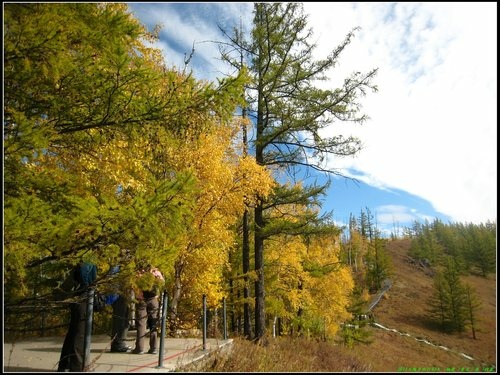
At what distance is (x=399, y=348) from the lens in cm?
3919

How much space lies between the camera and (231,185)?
10180mm

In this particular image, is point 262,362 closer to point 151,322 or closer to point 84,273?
point 151,322

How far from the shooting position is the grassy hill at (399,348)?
7889mm

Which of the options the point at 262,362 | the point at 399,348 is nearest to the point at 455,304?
the point at 399,348

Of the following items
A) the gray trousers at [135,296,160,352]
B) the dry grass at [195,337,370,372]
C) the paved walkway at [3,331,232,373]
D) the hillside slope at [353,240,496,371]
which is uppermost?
the gray trousers at [135,296,160,352]

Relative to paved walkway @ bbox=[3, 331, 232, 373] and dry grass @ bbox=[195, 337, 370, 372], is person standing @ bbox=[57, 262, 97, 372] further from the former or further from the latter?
dry grass @ bbox=[195, 337, 370, 372]

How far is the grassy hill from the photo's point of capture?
7.89m

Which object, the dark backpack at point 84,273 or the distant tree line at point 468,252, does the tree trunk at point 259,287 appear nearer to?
the dark backpack at point 84,273

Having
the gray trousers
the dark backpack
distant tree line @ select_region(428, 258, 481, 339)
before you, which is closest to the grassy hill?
the gray trousers

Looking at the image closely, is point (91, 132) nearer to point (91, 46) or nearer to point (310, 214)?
point (91, 46)

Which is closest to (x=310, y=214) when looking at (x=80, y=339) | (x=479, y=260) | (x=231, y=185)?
(x=231, y=185)

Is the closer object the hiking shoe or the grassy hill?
the hiking shoe

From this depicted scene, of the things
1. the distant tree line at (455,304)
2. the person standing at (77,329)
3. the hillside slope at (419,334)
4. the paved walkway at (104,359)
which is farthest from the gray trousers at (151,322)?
the distant tree line at (455,304)

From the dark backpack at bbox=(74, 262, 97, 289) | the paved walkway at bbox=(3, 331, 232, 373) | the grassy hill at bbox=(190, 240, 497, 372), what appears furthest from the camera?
the grassy hill at bbox=(190, 240, 497, 372)
